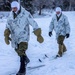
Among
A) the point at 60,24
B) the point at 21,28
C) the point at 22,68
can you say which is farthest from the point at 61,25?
the point at 22,68

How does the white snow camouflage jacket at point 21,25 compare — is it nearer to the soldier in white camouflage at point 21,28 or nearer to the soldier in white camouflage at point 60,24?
the soldier in white camouflage at point 21,28

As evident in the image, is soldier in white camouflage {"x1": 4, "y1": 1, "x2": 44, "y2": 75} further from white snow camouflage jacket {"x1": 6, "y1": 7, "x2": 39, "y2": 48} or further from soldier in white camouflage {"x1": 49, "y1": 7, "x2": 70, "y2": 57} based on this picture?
soldier in white camouflage {"x1": 49, "y1": 7, "x2": 70, "y2": 57}

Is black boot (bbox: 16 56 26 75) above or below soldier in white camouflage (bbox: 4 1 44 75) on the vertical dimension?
below

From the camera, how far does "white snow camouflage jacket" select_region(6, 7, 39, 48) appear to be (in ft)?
23.2

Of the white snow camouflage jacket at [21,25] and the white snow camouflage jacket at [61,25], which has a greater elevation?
the white snow camouflage jacket at [21,25]

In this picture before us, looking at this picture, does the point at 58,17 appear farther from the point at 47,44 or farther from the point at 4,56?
the point at 47,44

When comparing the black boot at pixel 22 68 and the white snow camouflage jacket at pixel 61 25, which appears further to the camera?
the white snow camouflage jacket at pixel 61 25

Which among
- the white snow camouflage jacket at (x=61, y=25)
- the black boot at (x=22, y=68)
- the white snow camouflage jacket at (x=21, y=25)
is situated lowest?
the black boot at (x=22, y=68)

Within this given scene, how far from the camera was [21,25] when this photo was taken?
710cm

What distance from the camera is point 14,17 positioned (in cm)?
713

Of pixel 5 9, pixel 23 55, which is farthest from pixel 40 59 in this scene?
pixel 5 9

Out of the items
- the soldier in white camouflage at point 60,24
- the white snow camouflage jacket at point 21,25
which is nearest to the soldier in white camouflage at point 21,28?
the white snow camouflage jacket at point 21,25

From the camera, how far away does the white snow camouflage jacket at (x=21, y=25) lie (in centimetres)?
708

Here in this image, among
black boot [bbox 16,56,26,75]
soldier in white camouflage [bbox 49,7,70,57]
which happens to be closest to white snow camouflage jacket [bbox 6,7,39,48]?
black boot [bbox 16,56,26,75]
